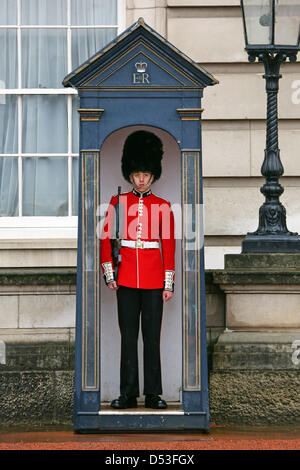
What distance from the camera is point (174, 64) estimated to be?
8547 millimetres

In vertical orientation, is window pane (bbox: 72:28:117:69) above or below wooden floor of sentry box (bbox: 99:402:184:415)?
above

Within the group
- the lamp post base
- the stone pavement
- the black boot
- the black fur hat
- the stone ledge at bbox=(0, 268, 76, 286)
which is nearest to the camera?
the stone pavement

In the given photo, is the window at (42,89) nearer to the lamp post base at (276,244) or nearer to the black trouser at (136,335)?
the lamp post base at (276,244)

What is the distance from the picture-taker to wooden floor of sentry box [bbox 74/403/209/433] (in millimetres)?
8609

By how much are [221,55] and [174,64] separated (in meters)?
2.41

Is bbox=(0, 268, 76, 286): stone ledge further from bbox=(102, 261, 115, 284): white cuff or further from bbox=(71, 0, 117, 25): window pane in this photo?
bbox=(71, 0, 117, 25): window pane

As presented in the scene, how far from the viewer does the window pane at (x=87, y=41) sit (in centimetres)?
1087

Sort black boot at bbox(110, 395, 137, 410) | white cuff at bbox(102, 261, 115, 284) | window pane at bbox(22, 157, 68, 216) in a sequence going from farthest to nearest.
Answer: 1. window pane at bbox(22, 157, 68, 216)
2. black boot at bbox(110, 395, 137, 410)
3. white cuff at bbox(102, 261, 115, 284)

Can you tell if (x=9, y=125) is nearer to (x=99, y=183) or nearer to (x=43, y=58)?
(x=43, y=58)

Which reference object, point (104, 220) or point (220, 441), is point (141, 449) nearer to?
point (220, 441)

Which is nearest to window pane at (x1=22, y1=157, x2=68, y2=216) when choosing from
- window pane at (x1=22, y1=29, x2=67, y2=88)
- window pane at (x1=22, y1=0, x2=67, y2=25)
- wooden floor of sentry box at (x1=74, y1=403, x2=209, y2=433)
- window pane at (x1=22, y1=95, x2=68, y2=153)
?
window pane at (x1=22, y1=95, x2=68, y2=153)

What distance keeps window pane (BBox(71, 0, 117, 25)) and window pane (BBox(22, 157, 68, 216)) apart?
123 centimetres

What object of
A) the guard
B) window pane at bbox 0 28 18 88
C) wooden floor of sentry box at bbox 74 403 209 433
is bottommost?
wooden floor of sentry box at bbox 74 403 209 433
